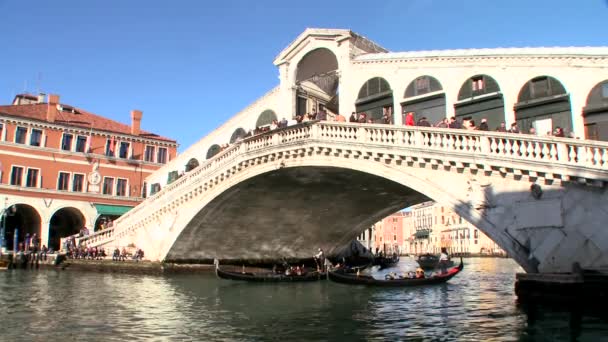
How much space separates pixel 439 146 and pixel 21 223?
28.1m

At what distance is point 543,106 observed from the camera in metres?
14.1

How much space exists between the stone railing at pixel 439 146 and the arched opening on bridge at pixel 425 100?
2646 mm

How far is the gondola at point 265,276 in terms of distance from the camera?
Result: 17906 millimetres

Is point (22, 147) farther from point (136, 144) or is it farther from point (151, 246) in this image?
point (151, 246)

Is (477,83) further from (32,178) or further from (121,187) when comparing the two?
(32,178)

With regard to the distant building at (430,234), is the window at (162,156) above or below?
above

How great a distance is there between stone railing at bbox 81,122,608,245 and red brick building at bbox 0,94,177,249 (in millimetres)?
13146

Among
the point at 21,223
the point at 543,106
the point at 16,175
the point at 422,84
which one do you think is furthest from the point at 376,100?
the point at 21,223

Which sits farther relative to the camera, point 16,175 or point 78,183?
point 78,183

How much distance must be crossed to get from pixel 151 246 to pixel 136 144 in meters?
12.0

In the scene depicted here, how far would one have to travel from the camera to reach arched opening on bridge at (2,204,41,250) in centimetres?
2941

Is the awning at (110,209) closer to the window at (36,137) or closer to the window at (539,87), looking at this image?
the window at (36,137)

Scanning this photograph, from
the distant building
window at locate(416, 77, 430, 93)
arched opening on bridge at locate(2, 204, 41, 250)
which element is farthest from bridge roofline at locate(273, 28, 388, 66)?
the distant building

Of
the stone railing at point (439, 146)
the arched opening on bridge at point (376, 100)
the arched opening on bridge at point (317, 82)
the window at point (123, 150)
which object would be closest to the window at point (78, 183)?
the window at point (123, 150)
